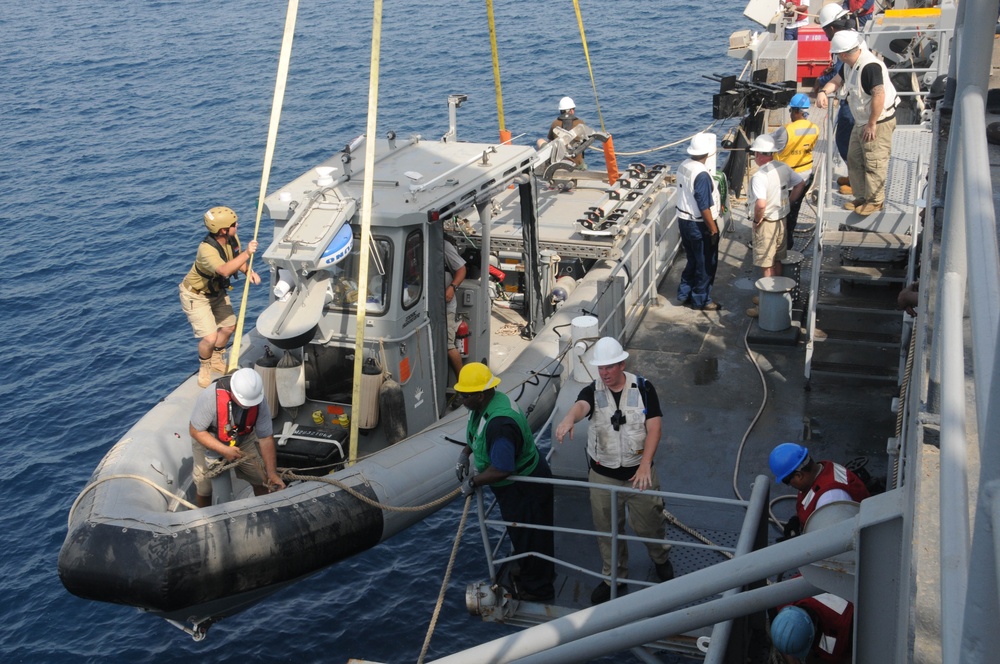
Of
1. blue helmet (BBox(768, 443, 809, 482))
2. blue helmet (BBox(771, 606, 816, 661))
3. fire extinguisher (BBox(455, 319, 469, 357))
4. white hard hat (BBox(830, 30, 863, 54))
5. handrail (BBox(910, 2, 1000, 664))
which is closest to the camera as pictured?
handrail (BBox(910, 2, 1000, 664))

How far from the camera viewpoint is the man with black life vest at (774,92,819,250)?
1113 cm

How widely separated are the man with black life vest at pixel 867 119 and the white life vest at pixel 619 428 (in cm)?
406

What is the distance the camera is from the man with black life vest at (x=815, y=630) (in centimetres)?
509

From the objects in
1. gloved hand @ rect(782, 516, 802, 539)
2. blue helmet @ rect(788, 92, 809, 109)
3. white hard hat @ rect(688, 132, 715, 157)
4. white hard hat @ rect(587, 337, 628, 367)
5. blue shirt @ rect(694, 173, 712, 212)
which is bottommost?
gloved hand @ rect(782, 516, 802, 539)

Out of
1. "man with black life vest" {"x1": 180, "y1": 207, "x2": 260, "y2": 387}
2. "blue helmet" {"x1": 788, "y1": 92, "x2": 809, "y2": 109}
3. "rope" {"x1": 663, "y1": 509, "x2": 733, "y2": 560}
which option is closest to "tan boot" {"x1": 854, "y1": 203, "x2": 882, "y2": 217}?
"blue helmet" {"x1": 788, "y1": 92, "x2": 809, "y2": 109}

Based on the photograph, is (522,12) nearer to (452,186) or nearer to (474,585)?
(452,186)

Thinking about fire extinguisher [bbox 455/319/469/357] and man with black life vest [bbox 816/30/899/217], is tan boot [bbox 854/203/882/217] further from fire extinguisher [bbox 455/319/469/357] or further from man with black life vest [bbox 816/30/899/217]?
fire extinguisher [bbox 455/319/469/357]

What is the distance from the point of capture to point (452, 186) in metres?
9.40

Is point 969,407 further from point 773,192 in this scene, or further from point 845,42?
point 773,192

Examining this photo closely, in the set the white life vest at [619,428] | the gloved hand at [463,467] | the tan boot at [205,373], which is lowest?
the tan boot at [205,373]

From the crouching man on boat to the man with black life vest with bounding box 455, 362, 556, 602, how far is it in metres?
1.76

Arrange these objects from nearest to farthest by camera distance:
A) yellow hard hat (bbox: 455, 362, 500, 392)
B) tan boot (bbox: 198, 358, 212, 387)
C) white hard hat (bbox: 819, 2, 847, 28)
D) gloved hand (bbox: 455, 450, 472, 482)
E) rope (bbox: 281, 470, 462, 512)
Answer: yellow hard hat (bbox: 455, 362, 500, 392) < gloved hand (bbox: 455, 450, 472, 482) < rope (bbox: 281, 470, 462, 512) < tan boot (bbox: 198, 358, 212, 387) < white hard hat (bbox: 819, 2, 847, 28)

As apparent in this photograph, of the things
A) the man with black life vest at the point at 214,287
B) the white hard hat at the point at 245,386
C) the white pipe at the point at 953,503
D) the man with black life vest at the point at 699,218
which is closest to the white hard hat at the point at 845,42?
the man with black life vest at the point at 699,218

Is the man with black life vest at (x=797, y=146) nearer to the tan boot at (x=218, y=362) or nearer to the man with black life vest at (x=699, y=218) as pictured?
the man with black life vest at (x=699, y=218)
